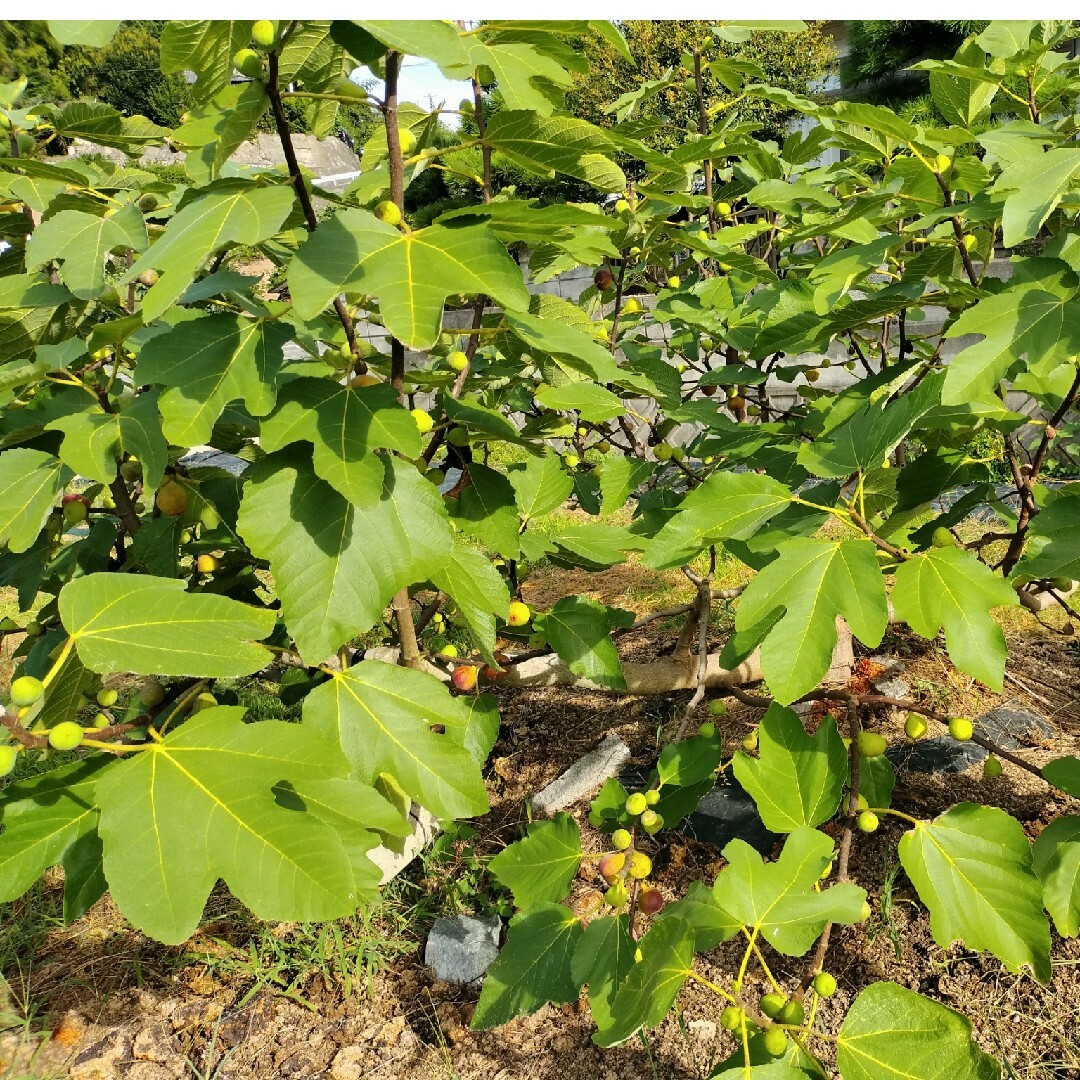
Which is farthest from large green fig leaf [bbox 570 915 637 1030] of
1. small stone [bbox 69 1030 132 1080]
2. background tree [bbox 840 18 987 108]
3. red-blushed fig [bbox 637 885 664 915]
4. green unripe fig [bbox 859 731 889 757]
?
background tree [bbox 840 18 987 108]

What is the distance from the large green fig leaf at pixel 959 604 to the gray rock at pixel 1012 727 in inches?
47.8

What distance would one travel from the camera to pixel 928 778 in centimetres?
187

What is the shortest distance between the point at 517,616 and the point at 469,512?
10.4 inches

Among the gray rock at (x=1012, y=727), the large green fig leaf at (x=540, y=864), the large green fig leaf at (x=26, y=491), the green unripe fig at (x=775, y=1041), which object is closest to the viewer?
the green unripe fig at (x=775, y=1041)

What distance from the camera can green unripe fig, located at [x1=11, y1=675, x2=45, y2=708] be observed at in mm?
827

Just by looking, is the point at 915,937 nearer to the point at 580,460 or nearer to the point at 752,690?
the point at 752,690

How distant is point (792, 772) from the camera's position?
114 centimetres

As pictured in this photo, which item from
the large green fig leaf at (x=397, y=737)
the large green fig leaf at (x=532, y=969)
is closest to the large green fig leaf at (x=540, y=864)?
the large green fig leaf at (x=532, y=969)

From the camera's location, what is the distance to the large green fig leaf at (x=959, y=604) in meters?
0.91

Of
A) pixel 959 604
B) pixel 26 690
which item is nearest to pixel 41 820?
pixel 26 690

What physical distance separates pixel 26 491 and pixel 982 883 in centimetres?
138

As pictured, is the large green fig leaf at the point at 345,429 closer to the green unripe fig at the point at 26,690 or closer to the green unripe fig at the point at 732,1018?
the green unripe fig at the point at 26,690

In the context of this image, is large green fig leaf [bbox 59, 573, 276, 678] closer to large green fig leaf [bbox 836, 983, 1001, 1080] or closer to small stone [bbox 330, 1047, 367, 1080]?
large green fig leaf [bbox 836, 983, 1001, 1080]

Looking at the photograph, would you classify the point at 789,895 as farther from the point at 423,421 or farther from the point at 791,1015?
the point at 423,421
